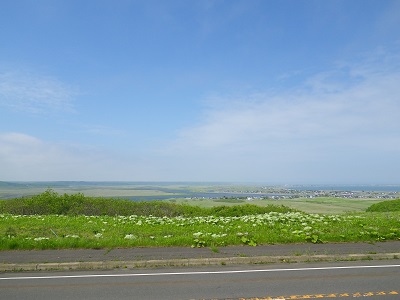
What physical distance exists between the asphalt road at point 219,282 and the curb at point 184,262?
352 mm

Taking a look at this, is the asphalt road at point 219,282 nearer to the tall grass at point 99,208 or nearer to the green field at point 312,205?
the tall grass at point 99,208

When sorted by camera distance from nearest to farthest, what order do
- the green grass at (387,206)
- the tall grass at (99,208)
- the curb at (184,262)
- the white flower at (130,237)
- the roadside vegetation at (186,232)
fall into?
the curb at (184,262) < the roadside vegetation at (186,232) < the white flower at (130,237) < the tall grass at (99,208) < the green grass at (387,206)

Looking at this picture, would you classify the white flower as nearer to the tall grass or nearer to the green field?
the tall grass

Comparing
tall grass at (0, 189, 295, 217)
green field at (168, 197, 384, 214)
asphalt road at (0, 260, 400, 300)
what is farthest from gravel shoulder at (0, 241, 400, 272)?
green field at (168, 197, 384, 214)

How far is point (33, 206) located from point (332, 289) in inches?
976

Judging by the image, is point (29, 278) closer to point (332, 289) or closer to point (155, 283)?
point (155, 283)

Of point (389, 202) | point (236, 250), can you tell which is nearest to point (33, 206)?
point (236, 250)

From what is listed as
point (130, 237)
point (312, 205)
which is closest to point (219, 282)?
point (130, 237)

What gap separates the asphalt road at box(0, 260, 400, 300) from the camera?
756 centimetres

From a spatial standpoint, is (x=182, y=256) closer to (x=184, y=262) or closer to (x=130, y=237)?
(x=184, y=262)

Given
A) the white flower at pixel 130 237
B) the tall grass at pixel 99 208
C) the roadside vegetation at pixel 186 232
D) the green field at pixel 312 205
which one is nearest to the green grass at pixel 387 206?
the green field at pixel 312 205

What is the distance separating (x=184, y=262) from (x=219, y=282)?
222cm

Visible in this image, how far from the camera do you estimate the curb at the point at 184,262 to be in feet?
33.1

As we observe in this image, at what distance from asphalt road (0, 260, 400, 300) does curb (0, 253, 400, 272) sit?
0.35 metres
